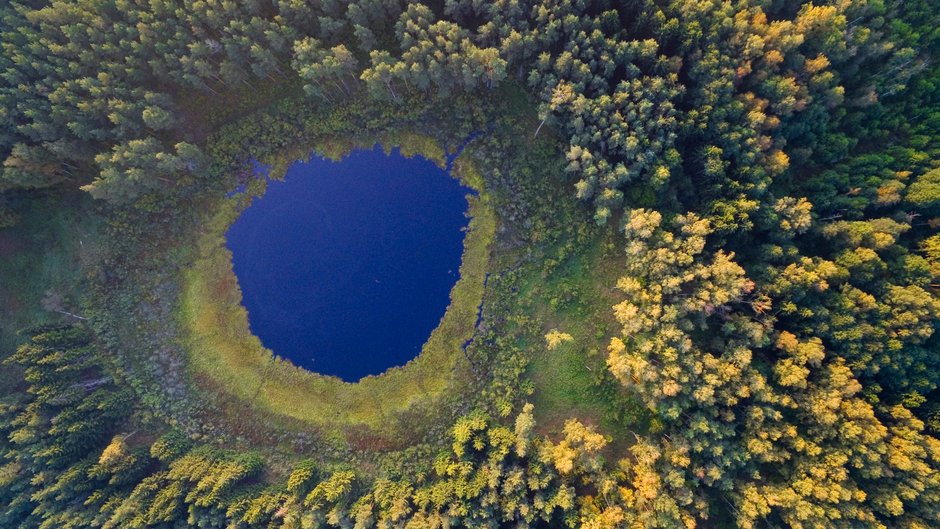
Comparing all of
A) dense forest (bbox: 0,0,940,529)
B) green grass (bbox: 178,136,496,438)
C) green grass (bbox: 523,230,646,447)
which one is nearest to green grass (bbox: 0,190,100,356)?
dense forest (bbox: 0,0,940,529)

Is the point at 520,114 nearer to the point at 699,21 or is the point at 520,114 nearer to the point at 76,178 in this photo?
the point at 699,21

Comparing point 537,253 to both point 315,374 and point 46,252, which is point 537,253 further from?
point 46,252

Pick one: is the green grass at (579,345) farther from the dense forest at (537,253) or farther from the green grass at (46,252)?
the green grass at (46,252)

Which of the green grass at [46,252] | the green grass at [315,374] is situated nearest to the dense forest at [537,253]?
the green grass at [46,252]

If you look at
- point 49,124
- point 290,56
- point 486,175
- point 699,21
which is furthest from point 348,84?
point 699,21

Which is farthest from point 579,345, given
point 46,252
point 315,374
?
point 46,252

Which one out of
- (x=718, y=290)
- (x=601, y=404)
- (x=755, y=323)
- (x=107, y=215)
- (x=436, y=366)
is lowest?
(x=601, y=404)

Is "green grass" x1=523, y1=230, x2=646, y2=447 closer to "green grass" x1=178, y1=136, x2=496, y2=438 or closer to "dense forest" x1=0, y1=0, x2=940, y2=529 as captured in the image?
"dense forest" x1=0, y1=0, x2=940, y2=529
